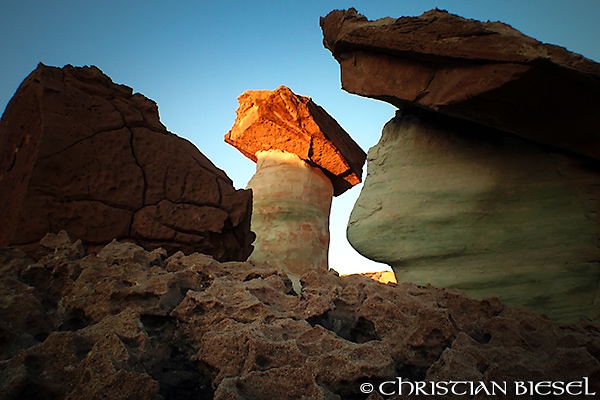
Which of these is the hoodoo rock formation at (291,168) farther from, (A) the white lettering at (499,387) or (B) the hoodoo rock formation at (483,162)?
(A) the white lettering at (499,387)

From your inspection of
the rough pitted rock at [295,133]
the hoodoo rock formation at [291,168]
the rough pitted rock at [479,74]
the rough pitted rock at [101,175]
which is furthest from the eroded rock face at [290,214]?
the rough pitted rock at [479,74]

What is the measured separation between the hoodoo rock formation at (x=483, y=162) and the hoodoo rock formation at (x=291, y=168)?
8.15ft

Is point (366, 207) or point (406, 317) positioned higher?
point (366, 207)

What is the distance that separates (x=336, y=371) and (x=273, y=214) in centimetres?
446

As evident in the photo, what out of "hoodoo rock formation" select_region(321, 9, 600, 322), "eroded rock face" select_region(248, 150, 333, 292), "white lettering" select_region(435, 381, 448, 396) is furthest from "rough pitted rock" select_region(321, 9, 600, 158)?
"eroded rock face" select_region(248, 150, 333, 292)

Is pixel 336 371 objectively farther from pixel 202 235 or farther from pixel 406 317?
pixel 202 235

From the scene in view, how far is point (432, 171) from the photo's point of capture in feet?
8.91

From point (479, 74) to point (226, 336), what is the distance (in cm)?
191

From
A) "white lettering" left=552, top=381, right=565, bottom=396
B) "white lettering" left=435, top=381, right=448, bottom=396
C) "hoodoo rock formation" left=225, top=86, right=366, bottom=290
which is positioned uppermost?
"hoodoo rock formation" left=225, top=86, right=366, bottom=290

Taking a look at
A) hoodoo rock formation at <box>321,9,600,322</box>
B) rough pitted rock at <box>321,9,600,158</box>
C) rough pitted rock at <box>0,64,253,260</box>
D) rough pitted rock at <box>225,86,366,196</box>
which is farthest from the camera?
rough pitted rock at <box>225,86,366,196</box>

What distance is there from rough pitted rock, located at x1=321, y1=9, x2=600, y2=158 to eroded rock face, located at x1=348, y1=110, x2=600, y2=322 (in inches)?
9.3

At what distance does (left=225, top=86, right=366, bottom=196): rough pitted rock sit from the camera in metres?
5.22

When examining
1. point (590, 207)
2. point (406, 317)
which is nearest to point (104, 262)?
point (406, 317)

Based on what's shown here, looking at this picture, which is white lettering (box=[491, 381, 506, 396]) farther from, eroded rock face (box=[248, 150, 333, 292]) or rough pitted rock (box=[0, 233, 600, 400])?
eroded rock face (box=[248, 150, 333, 292])
